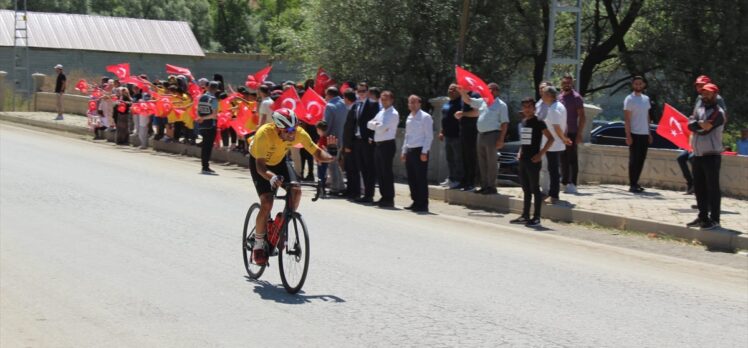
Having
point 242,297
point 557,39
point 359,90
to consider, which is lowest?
point 242,297

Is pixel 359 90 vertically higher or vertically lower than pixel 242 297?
higher

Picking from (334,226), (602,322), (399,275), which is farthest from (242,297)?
(334,226)

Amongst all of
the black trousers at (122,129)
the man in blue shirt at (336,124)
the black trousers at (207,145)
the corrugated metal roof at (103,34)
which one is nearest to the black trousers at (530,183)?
the man in blue shirt at (336,124)

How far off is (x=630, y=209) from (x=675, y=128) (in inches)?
53.8

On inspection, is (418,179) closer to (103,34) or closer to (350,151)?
(350,151)

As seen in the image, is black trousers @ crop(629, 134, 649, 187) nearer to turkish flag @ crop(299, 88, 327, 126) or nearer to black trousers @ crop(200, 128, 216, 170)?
turkish flag @ crop(299, 88, 327, 126)

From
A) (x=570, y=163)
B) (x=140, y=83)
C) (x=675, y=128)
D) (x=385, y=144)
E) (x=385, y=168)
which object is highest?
(x=140, y=83)

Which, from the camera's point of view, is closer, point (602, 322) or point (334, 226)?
point (602, 322)

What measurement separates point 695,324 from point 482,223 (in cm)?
664

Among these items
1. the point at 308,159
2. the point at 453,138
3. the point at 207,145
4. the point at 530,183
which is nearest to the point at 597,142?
the point at 453,138

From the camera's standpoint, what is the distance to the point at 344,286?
33.1ft

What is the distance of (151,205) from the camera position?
15.7 metres

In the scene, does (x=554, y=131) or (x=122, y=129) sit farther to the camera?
(x=122, y=129)

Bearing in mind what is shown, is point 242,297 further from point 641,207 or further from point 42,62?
point 42,62
